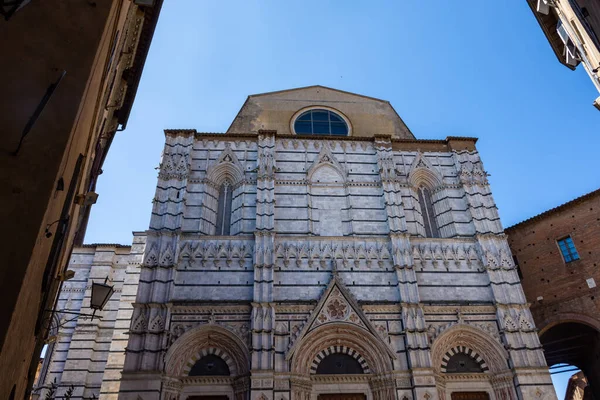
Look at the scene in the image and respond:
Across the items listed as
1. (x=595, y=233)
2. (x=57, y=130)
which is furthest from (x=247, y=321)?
(x=595, y=233)

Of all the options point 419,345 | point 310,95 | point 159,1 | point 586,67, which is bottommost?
point 419,345

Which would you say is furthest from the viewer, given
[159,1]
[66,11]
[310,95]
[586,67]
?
[310,95]

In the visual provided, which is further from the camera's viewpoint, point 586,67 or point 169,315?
point 169,315

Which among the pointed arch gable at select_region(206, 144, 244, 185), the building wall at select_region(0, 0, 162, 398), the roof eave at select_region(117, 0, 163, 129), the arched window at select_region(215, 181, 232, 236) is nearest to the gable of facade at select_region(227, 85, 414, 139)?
the pointed arch gable at select_region(206, 144, 244, 185)

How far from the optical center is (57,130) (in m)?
4.43

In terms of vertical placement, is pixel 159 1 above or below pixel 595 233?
above

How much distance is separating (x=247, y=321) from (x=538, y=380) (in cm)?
968

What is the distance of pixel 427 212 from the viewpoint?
62.3ft

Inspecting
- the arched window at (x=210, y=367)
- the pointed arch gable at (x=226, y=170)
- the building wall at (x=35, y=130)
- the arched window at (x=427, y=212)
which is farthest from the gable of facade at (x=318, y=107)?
the building wall at (x=35, y=130)

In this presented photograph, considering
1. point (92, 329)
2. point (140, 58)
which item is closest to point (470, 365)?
point (140, 58)

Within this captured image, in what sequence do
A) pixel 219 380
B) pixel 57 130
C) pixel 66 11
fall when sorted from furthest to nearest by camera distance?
1. pixel 219 380
2. pixel 66 11
3. pixel 57 130

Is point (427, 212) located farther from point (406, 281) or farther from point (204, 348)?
point (204, 348)

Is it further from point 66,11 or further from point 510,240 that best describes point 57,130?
point 510,240

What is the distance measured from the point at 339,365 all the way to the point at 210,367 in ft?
14.0
